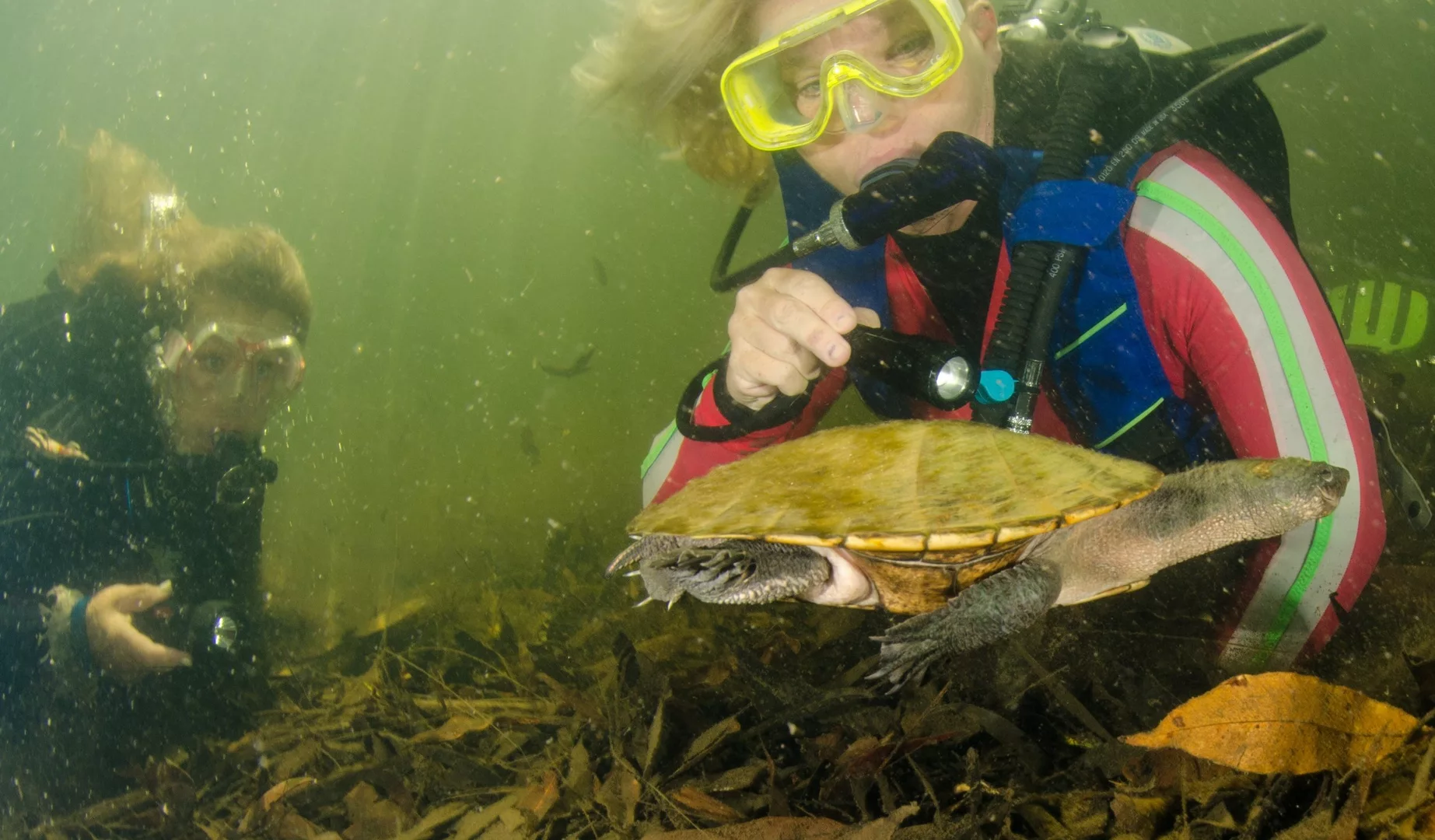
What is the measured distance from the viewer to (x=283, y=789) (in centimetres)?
397

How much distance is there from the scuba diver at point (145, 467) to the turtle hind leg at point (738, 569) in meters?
5.96

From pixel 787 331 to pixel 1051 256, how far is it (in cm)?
93

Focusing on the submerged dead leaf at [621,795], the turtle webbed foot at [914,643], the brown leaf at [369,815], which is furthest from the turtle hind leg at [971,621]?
the brown leaf at [369,815]

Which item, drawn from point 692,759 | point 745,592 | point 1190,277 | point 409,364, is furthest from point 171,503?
point 409,364

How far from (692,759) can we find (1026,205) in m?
2.52

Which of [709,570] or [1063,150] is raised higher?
[1063,150]

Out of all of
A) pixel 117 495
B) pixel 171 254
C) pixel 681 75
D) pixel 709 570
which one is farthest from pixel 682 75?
pixel 117 495

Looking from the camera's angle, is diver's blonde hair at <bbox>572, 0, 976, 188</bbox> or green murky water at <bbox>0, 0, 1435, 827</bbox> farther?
green murky water at <bbox>0, 0, 1435, 827</bbox>

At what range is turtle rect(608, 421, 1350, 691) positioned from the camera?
5.54 ft

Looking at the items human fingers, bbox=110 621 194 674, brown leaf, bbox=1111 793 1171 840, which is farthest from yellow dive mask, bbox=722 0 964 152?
human fingers, bbox=110 621 194 674

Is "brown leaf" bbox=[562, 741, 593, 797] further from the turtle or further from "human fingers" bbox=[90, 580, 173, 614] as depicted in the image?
"human fingers" bbox=[90, 580, 173, 614]

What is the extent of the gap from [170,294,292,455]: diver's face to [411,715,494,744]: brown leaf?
4975 millimetres

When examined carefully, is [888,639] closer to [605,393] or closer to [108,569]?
[108,569]

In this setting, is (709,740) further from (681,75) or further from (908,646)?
(681,75)
